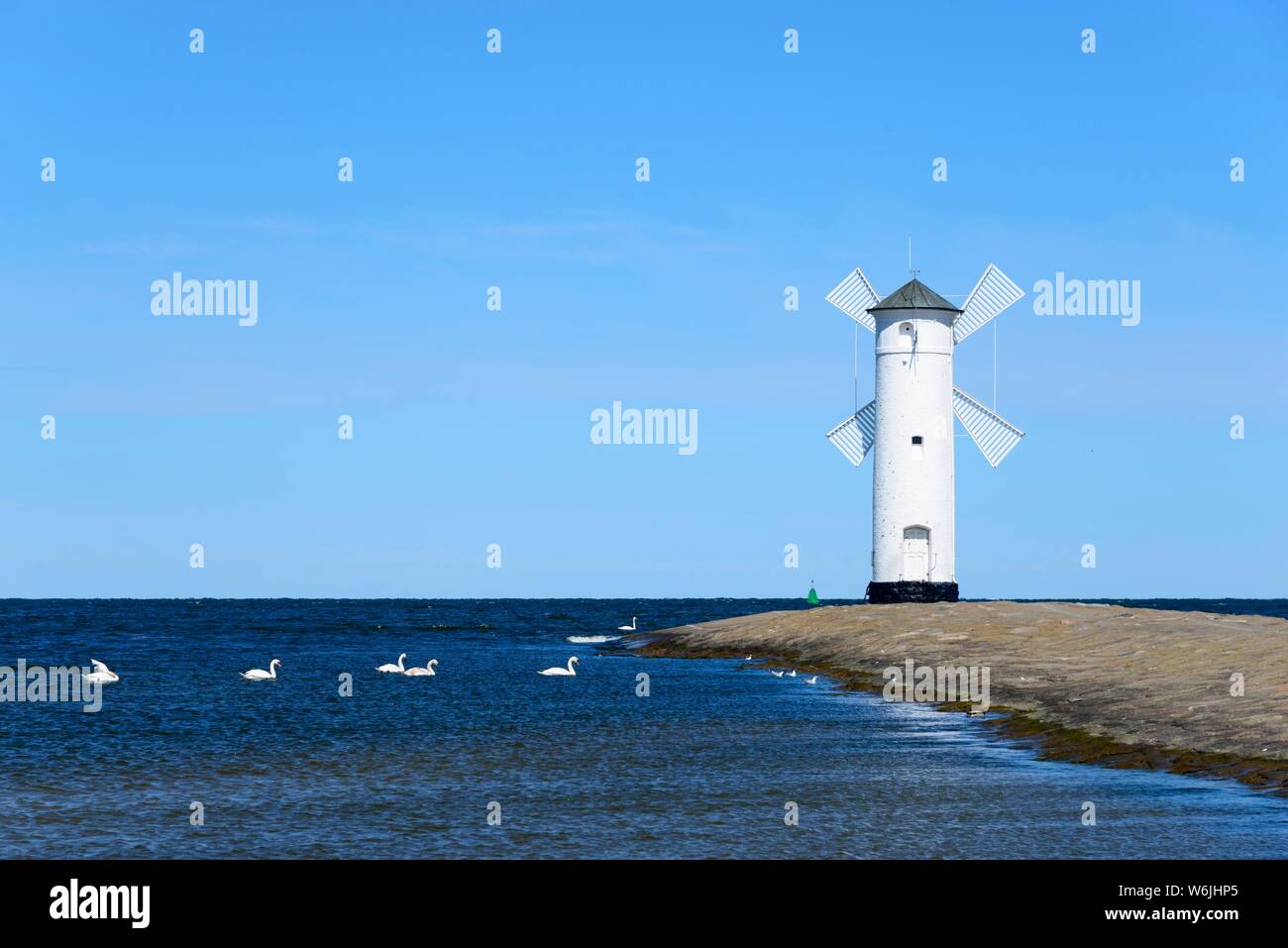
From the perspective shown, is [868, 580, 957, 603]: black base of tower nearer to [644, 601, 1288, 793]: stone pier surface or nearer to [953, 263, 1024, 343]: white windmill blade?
[644, 601, 1288, 793]: stone pier surface

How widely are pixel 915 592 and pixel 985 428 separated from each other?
31.6 ft

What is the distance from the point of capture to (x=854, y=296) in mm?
70875

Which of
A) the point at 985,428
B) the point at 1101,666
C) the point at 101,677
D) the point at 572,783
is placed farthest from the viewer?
the point at 985,428

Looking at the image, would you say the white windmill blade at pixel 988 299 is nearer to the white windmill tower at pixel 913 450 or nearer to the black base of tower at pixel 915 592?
the white windmill tower at pixel 913 450

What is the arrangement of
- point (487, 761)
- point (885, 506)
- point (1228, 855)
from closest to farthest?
1. point (1228, 855)
2. point (487, 761)
3. point (885, 506)

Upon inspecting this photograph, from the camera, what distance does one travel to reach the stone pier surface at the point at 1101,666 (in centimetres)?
2670

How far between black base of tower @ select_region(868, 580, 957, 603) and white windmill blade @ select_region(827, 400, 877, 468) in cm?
749

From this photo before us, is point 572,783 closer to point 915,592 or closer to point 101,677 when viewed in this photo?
point 101,677

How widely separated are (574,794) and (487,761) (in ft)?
17.3

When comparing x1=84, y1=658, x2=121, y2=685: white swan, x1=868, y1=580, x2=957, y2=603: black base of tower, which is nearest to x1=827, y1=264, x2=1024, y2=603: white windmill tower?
x1=868, y1=580, x2=957, y2=603: black base of tower

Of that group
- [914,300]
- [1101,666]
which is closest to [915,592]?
[914,300]
